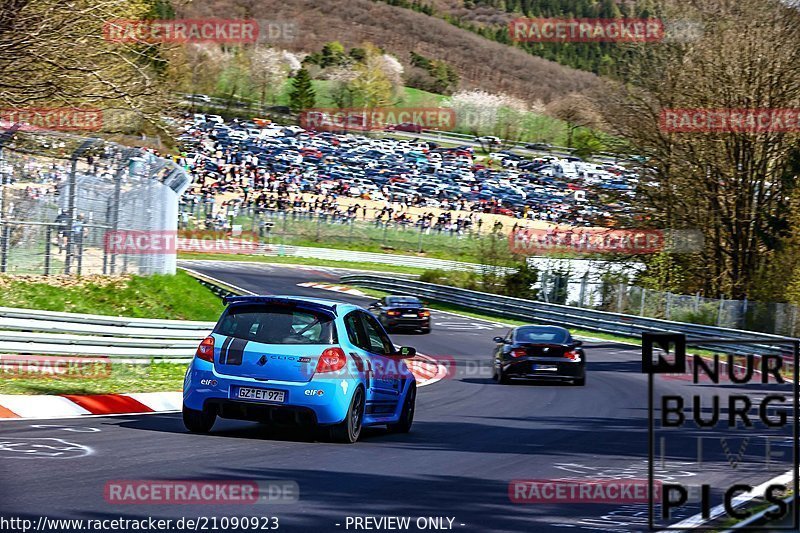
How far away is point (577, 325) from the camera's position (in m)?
42.0

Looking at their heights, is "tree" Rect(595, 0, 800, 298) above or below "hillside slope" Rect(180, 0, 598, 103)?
below

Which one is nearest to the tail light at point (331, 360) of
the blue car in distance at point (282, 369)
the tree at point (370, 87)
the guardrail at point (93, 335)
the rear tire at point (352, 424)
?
the blue car in distance at point (282, 369)

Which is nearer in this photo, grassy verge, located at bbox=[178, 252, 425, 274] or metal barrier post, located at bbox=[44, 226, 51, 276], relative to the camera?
metal barrier post, located at bbox=[44, 226, 51, 276]

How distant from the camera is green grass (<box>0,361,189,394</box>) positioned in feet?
49.4

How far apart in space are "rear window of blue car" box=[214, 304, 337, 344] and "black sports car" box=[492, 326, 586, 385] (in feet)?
37.6

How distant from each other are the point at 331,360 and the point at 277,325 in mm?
703

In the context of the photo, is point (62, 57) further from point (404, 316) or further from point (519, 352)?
point (404, 316)

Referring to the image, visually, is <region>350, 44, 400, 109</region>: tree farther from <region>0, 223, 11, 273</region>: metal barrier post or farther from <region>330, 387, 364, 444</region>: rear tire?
<region>330, 387, 364, 444</region>: rear tire

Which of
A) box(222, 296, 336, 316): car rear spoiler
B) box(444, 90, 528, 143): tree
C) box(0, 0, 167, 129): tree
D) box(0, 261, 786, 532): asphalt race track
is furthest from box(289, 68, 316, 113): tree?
box(222, 296, 336, 316): car rear spoiler

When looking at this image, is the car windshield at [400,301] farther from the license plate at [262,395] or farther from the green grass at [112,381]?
the license plate at [262,395]

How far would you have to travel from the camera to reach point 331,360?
1171 centimetres

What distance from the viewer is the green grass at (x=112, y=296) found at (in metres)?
20.1

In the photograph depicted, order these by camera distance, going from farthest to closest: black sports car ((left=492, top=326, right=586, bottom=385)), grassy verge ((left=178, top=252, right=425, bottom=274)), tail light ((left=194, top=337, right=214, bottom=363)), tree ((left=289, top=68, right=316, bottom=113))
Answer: tree ((left=289, top=68, right=316, bottom=113)) → grassy verge ((left=178, top=252, right=425, bottom=274)) → black sports car ((left=492, top=326, right=586, bottom=385)) → tail light ((left=194, top=337, right=214, bottom=363))

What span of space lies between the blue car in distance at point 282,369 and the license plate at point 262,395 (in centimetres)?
1
